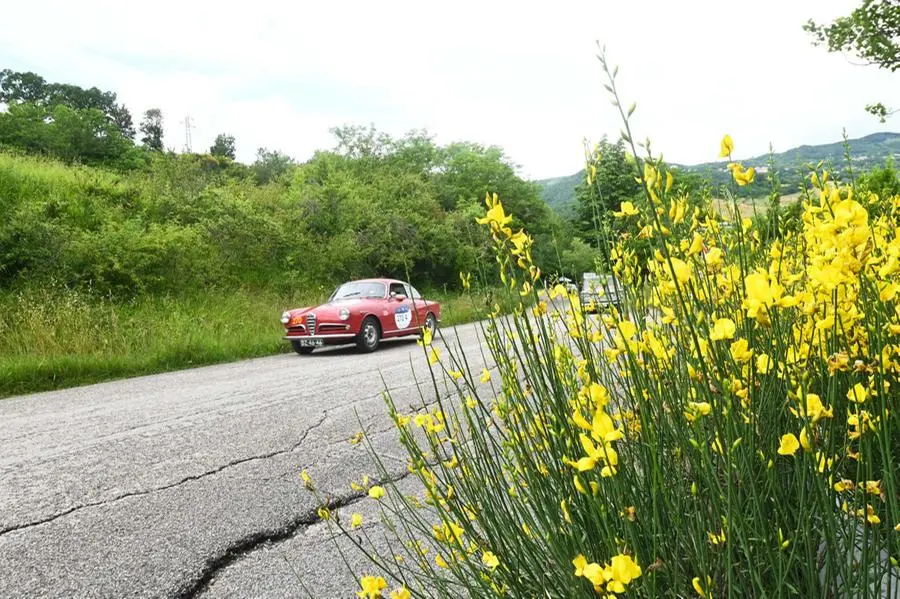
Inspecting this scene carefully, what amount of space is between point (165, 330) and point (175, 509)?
7.68 m

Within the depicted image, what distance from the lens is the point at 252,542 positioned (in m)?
2.46

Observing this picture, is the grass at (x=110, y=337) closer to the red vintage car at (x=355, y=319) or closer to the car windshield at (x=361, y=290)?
the red vintage car at (x=355, y=319)

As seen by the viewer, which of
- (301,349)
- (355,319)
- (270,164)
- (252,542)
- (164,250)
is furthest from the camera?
(270,164)

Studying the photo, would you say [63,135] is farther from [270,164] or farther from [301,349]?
[301,349]

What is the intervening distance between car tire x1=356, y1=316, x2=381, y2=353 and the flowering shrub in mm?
8175

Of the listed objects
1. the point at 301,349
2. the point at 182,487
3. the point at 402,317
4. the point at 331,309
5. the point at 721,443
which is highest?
the point at 721,443

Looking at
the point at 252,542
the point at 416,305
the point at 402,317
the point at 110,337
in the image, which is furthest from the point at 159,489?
the point at 402,317

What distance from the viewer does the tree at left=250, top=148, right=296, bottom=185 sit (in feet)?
106

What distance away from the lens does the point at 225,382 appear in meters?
6.66

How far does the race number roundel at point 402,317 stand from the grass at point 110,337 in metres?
1.34

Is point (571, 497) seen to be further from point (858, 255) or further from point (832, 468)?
point (858, 255)

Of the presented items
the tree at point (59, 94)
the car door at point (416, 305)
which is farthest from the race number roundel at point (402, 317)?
the tree at point (59, 94)

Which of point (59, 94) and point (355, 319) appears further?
point (59, 94)

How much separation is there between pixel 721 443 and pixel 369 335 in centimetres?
921
